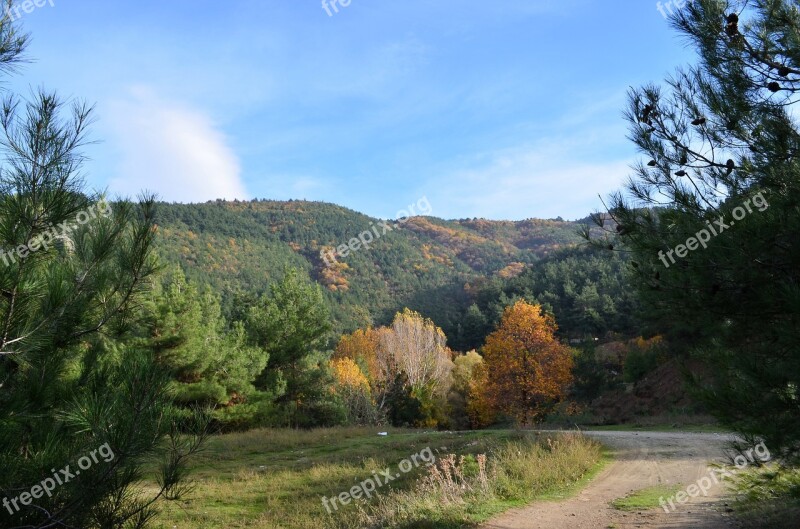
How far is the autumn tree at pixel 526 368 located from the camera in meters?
28.2

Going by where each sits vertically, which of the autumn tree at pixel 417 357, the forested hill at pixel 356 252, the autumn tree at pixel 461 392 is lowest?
the autumn tree at pixel 461 392

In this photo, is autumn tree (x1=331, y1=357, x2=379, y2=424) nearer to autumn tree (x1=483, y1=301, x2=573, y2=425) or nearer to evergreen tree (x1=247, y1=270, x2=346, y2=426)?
evergreen tree (x1=247, y1=270, x2=346, y2=426)

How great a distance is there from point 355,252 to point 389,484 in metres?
107

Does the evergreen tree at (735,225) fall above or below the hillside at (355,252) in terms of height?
below

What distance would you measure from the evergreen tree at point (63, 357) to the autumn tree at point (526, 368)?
2614cm

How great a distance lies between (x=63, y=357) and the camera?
460 centimetres

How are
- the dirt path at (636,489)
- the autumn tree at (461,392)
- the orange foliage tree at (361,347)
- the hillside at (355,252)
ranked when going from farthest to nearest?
the hillside at (355,252) → the orange foliage tree at (361,347) → the autumn tree at (461,392) → the dirt path at (636,489)

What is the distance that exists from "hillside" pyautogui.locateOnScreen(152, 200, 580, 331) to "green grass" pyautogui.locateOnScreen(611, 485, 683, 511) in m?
56.8

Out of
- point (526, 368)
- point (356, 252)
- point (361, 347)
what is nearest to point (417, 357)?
point (361, 347)

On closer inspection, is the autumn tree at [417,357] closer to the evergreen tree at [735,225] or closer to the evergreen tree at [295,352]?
the evergreen tree at [295,352]

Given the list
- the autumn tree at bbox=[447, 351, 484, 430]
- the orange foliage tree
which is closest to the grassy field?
the autumn tree at bbox=[447, 351, 484, 430]

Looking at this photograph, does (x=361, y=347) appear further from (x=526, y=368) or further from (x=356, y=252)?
(x=356, y=252)

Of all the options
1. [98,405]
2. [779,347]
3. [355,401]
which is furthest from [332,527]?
[355,401]

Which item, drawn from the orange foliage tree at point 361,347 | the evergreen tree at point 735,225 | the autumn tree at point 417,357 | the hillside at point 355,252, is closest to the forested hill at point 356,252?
the hillside at point 355,252
